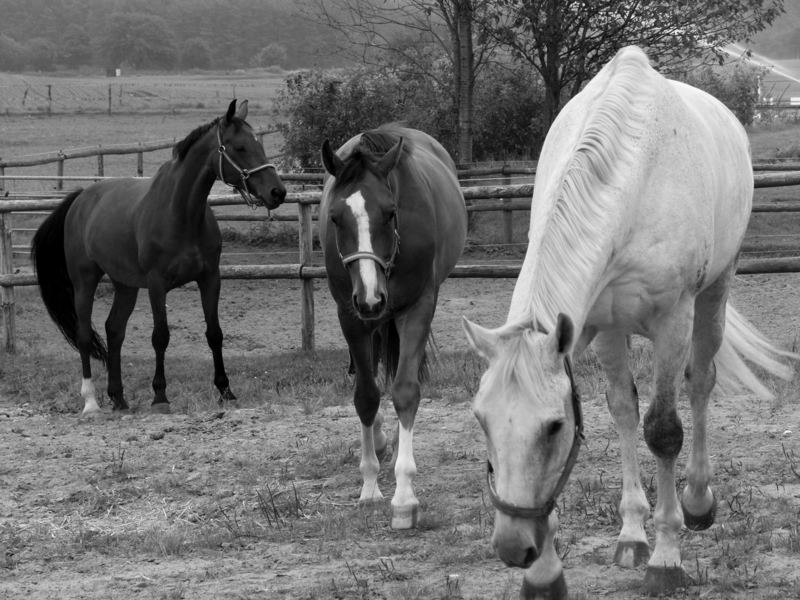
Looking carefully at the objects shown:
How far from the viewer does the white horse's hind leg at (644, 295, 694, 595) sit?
12.1 ft

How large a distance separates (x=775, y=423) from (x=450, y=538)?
7.70 ft

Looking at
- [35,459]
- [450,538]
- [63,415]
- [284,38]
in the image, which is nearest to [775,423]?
[450,538]

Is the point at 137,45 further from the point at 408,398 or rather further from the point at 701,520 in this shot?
the point at 701,520

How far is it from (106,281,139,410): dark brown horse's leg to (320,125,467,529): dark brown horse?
254cm

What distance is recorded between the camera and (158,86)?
189 feet

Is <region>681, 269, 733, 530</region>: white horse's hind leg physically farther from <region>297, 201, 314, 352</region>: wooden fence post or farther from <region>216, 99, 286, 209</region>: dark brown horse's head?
<region>297, 201, 314, 352</region>: wooden fence post

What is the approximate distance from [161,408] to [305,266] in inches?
88.5

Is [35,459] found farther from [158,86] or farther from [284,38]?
[284,38]

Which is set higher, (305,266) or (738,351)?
(738,351)

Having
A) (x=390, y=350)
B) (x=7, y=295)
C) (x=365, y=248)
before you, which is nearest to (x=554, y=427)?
(x=365, y=248)

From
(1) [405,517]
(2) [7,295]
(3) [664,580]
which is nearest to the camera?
(3) [664,580]

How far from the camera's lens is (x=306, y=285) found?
9.16 m

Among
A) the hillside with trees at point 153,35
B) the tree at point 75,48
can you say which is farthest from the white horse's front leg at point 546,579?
the tree at point 75,48

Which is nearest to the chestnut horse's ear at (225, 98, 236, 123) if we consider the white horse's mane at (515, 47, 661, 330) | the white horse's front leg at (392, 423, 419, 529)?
the white horse's front leg at (392, 423, 419, 529)
